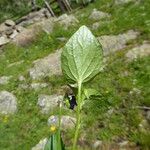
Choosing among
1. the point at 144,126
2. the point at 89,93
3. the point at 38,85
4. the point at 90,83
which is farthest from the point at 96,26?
the point at 89,93

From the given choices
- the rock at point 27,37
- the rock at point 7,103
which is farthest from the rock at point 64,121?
the rock at point 27,37

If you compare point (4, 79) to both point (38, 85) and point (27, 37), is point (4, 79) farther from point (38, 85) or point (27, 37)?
point (27, 37)

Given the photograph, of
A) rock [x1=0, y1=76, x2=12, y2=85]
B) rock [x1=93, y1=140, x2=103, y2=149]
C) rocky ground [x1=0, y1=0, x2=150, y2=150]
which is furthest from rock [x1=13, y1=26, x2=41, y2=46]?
rock [x1=93, y1=140, x2=103, y2=149]

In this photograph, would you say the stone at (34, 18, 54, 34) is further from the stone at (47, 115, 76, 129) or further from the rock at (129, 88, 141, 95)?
the rock at (129, 88, 141, 95)

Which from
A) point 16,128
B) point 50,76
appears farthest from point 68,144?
point 50,76

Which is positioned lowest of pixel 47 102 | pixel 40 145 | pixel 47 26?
pixel 47 26

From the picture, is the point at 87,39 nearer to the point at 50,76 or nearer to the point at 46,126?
the point at 46,126

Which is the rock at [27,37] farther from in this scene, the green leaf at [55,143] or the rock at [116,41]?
the green leaf at [55,143]
